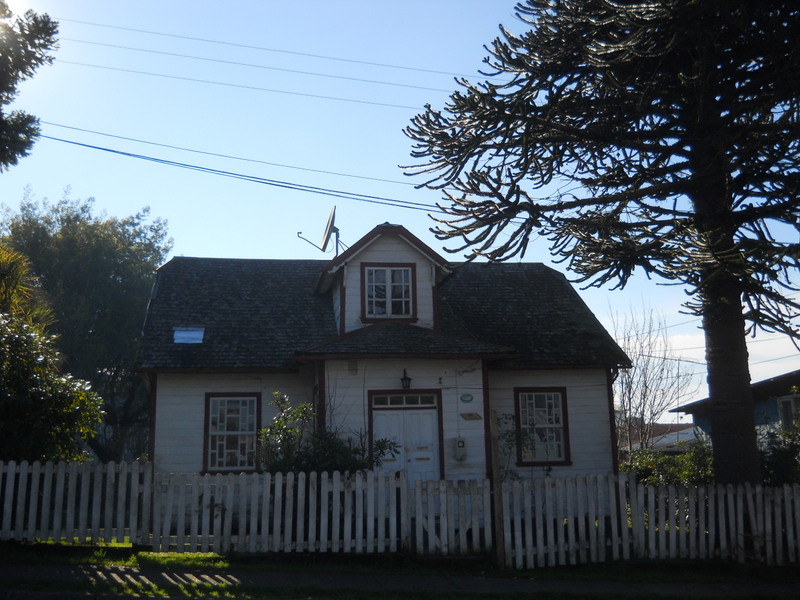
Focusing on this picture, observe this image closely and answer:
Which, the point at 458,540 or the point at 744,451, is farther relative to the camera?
the point at 744,451

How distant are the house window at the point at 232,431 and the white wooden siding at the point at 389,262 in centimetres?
301

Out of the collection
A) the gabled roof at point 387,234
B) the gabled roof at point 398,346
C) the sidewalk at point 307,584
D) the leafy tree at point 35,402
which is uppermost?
the gabled roof at point 387,234

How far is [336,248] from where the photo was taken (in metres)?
23.1

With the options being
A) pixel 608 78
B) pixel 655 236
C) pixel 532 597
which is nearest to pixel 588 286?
pixel 655 236

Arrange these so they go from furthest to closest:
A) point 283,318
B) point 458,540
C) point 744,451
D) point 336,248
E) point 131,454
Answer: point 131,454
point 336,248
point 283,318
point 744,451
point 458,540

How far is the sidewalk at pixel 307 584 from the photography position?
9.41 m

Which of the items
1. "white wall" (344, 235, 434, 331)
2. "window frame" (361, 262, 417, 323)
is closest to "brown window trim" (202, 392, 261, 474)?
"white wall" (344, 235, 434, 331)

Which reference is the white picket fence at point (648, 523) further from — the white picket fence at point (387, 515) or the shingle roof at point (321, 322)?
the shingle roof at point (321, 322)

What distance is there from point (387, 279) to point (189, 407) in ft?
17.8

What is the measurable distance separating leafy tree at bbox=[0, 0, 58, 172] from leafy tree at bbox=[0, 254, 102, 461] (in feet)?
9.47

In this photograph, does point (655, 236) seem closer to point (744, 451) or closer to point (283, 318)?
point (744, 451)

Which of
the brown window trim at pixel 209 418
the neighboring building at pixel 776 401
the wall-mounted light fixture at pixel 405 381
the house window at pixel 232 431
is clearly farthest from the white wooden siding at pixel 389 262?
the neighboring building at pixel 776 401

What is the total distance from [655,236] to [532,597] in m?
6.14

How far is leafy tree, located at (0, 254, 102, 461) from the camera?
38.2 feet
